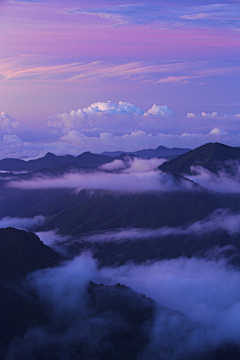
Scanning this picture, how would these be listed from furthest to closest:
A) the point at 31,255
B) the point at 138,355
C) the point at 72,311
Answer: the point at 31,255
the point at 72,311
the point at 138,355

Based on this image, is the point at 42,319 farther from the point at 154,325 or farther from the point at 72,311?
the point at 154,325

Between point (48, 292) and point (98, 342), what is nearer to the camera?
point (98, 342)

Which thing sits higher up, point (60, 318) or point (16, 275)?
point (16, 275)

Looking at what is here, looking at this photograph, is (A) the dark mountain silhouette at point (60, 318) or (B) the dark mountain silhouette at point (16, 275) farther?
(B) the dark mountain silhouette at point (16, 275)

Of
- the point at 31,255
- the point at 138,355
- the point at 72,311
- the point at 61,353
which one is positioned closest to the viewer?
the point at 61,353

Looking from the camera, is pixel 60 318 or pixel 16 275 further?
pixel 16 275

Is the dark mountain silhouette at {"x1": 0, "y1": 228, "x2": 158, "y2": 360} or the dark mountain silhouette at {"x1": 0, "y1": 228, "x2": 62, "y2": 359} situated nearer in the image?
the dark mountain silhouette at {"x1": 0, "y1": 228, "x2": 158, "y2": 360}

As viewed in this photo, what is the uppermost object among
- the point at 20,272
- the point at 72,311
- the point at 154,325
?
the point at 20,272

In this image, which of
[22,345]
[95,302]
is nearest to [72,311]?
[95,302]

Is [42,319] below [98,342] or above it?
above

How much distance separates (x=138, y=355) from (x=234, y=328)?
64117 mm

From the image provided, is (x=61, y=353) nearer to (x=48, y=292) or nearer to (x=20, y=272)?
(x=48, y=292)

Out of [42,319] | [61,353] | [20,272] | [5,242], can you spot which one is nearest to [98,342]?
[61,353]

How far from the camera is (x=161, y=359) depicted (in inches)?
6407
